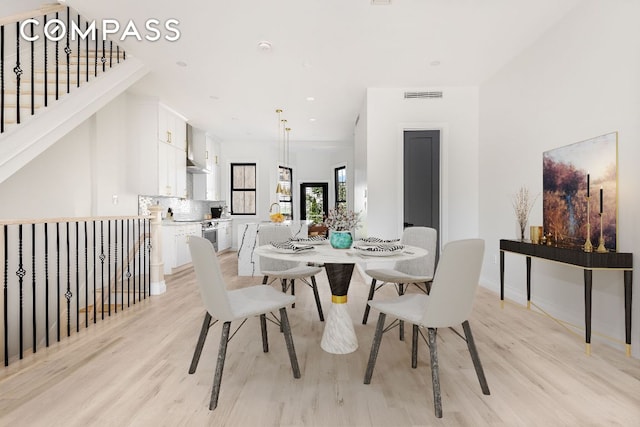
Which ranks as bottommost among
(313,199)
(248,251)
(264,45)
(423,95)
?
(248,251)

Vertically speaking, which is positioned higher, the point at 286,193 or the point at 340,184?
the point at 340,184

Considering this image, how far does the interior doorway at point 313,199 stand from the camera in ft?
30.3

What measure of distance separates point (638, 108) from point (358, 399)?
9.38 ft

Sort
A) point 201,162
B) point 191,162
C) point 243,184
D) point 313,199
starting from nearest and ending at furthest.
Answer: point 191,162, point 201,162, point 243,184, point 313,199

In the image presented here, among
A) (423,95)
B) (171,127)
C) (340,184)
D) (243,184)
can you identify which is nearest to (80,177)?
(171,127)

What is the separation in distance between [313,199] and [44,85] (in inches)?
263

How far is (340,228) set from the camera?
2354mm

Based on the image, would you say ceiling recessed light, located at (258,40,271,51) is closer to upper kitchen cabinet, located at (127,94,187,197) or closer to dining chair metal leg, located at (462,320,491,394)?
upper kitchen cabinet, located at (127,94,187,197)

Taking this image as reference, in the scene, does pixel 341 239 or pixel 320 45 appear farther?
pixel 320 45

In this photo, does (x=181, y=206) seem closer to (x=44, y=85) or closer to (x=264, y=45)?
(x=44, y=85)

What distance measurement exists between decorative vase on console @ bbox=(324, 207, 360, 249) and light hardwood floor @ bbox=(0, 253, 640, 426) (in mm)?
826

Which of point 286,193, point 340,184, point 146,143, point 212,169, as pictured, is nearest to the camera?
point 146,143

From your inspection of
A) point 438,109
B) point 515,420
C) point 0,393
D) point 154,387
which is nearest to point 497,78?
point 438,109

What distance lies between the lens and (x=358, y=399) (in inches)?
69.0
